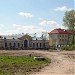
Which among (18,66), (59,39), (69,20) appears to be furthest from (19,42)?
(18,66)

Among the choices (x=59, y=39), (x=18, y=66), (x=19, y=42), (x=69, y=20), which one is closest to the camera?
(x=18, y=66)

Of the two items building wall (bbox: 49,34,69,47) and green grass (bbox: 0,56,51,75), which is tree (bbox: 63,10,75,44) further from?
green grass (bbox: 0,56,51,75)

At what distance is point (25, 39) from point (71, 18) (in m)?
22.7

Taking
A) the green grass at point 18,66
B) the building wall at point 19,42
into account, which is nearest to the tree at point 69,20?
the building wall at point 19,42

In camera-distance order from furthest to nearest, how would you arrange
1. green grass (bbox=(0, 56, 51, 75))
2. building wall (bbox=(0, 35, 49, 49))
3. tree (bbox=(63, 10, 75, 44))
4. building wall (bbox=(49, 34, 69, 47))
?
building wall (bbox=(49, 34, 69, 47)) → building wall (bbox=(0, 35, 49, 49)) → tree (bbox=(63, 10, 75, 44)) → green grass (bbox=(0, 56, 51, 75))

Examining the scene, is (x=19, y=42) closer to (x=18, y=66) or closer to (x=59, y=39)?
(x=59, y=39)

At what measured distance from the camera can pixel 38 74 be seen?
79.2ft

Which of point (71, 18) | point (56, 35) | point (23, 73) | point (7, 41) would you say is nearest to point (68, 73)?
point (23, 73)

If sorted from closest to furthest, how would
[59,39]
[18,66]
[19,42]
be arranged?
[18,66] < [19,42] < [59,39]

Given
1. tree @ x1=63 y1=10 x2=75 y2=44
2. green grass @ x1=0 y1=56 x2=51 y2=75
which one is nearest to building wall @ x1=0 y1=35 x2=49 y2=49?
tree @ x1=63 y1=10 x2=75 y2=44

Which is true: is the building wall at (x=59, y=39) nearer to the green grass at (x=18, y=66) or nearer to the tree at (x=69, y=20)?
the tree at (x=69, y=20)

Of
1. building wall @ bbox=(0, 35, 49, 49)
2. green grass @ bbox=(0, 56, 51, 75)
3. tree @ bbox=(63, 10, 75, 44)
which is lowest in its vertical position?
green grass @ bbox=(0, 56, 51, 75)

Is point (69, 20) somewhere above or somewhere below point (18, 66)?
above

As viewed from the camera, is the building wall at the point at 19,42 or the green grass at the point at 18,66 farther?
the building wall at the point at 19,42
